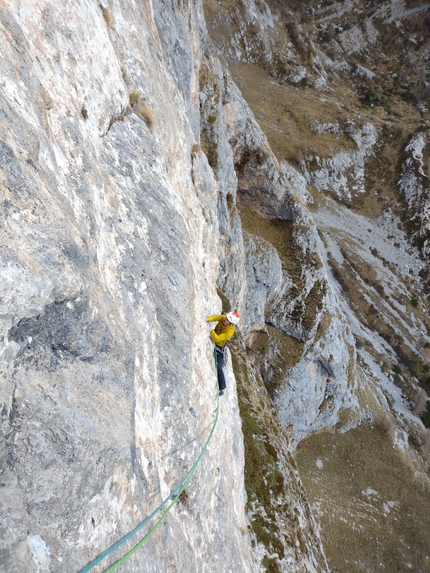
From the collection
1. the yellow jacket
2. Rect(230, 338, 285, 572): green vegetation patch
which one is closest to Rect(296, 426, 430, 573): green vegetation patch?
Rect(230, 338, 285, 572): green vegetation patch

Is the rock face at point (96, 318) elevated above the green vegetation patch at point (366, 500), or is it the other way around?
the rock face at point (96, 318)

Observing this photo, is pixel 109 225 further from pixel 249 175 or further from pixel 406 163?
pixel 406 163

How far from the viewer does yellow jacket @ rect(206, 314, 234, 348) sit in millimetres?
13682

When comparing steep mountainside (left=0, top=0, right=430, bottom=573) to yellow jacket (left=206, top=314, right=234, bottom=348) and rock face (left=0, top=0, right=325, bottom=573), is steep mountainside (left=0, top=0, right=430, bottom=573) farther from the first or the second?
yellow jacket (left=206, top=314, right=234, bottom=348)

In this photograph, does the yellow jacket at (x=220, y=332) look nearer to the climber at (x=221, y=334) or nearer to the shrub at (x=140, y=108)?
the climber at (x=221, y=334)

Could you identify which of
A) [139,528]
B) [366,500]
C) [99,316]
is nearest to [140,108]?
[99,316]

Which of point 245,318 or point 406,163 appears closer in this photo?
point 245,318

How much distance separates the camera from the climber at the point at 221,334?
13.1m

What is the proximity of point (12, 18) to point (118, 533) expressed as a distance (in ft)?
37.9

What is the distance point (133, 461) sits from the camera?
786 cm

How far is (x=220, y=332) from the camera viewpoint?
14.4 meters

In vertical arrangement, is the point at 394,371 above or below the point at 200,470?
below

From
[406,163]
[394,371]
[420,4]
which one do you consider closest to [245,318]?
[394,371]

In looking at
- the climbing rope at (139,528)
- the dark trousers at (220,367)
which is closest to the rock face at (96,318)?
the climbing rope at (139,528)
